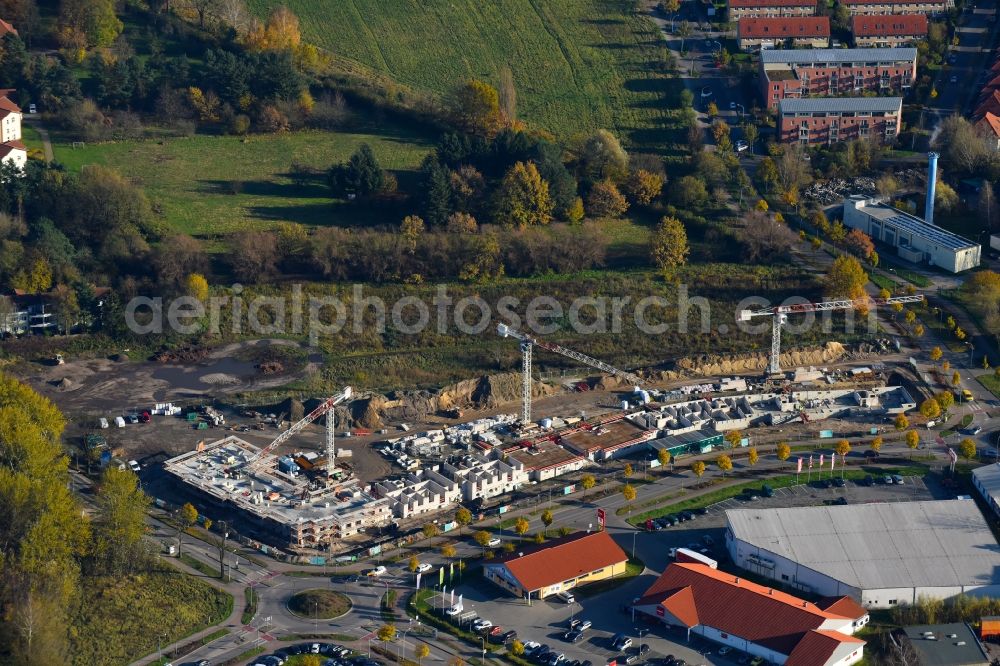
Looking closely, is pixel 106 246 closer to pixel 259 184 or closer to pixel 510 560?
pixel 259 184

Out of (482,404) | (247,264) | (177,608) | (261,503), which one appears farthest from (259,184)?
(177,608)

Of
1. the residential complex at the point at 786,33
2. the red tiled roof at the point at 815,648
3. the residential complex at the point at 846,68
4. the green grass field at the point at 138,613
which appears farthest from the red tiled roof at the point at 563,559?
the residential complex at the point at 786,33

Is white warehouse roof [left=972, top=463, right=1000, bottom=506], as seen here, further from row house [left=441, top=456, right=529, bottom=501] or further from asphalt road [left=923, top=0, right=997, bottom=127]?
asphalt road [left=923, top=0, right=997, bottom=127]

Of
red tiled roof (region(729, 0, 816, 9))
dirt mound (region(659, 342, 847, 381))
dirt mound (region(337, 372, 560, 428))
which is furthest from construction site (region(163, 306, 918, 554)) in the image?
red tiled roof (region(729, 0, 816, 9))

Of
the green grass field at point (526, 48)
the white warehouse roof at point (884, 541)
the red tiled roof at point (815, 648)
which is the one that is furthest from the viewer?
the green grass field at point (526, 48)

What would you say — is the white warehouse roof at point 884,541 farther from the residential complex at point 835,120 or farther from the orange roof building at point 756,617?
the residential complex at point 835,120

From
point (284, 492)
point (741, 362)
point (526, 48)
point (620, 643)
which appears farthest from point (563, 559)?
point (526, 48)

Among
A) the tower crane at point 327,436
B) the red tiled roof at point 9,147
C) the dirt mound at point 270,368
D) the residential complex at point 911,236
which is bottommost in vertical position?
the tower crane at point 327,436
